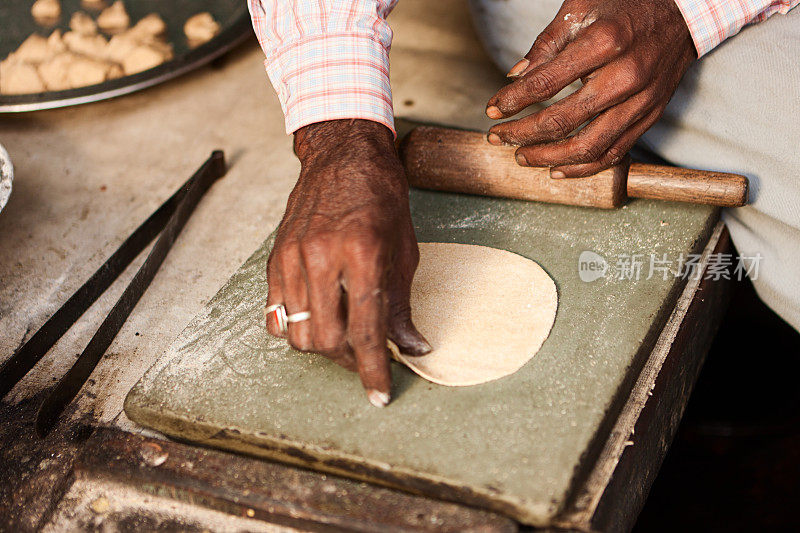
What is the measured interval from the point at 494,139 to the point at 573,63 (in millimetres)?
254

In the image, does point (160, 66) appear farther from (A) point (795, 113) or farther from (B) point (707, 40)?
(A) point (795, 113)

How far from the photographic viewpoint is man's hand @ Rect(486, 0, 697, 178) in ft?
4.47

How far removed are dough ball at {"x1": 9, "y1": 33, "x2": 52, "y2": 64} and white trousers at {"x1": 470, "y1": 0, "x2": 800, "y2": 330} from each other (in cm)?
204

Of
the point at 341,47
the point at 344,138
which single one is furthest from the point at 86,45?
the point at 344,138

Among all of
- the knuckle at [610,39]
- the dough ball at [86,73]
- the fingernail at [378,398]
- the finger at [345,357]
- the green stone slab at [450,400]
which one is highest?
the knuckle at [610,39]

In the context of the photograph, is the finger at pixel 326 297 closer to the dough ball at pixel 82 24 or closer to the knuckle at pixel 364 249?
the knuckle at pixel 364 249

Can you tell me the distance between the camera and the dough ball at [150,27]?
8.21 feet

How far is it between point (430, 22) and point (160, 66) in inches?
44.5

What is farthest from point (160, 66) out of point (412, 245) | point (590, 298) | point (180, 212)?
point (590, 298)

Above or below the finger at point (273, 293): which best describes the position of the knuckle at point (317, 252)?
above

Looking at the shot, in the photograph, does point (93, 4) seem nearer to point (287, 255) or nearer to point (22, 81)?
point (22, 81)

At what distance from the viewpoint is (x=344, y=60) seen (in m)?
1.44

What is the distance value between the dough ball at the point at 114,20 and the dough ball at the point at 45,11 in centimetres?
19

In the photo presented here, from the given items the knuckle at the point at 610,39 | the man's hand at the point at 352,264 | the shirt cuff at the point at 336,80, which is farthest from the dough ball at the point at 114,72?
the knuckle at the point at 610,39
